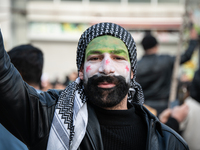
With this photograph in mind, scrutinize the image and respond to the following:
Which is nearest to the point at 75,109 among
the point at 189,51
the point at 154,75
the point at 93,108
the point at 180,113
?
the point at 93,108

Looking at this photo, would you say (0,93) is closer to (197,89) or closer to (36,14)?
(197,89)

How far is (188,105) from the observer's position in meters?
3.56

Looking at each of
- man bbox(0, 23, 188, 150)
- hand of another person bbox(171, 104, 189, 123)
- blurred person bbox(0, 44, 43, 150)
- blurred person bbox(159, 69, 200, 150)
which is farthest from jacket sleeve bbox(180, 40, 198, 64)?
blurred person bbox(0, 44, 43, 150)

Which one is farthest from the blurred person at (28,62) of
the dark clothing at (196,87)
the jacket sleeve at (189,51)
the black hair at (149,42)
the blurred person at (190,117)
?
the jacket sleeve at (189,51)

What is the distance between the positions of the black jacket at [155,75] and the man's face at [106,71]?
2884mm

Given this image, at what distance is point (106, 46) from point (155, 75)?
305 cm

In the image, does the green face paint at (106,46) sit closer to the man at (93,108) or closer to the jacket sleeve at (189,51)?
the man at (93,108)

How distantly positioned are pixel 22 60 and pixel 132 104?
1254 millimetres

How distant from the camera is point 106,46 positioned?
2172 millimetres

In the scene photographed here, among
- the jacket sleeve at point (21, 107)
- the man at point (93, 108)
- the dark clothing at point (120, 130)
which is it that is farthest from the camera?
the dark clothing at point (120, 130)

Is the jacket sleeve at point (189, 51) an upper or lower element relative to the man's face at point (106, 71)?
lower

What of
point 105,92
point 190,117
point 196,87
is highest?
point 105,92

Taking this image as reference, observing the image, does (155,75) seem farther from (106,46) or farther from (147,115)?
(106,46)

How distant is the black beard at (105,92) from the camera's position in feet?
6.65
